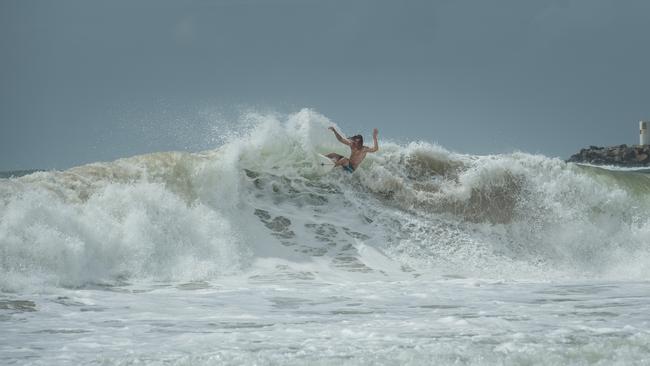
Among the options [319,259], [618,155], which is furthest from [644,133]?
[319,259]

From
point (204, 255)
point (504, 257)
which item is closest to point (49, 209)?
point (204, 255)

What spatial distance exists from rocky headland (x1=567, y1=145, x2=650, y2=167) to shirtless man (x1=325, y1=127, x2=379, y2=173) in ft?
91.9

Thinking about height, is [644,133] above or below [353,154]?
above

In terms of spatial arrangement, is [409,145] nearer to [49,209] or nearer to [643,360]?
[49,209]

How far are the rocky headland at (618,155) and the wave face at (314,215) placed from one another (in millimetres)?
23035

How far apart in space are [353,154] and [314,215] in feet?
4.88

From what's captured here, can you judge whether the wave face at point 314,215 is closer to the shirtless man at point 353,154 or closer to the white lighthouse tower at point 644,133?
the shirtless man at point 353,154

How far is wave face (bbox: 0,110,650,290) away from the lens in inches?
380

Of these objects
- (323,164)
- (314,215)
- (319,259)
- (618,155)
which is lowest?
(319,259)

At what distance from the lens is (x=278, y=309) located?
7.46 metres

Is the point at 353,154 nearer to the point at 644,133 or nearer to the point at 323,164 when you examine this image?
the point at 323,164

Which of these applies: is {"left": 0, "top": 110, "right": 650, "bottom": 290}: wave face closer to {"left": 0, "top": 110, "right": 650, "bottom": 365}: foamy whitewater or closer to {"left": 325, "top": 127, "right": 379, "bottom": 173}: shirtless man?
{"left": 0, "top": 110, "right": 650, "bottom": 365}: foamy whitewater

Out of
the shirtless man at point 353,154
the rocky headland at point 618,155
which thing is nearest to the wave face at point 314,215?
the shirtless man at point 353,154

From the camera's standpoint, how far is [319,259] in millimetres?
11211
